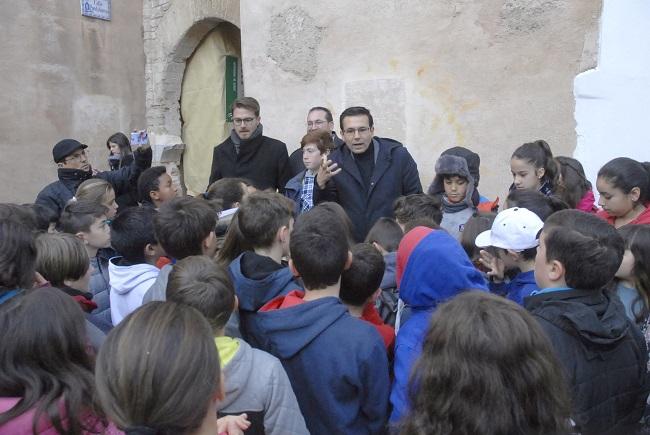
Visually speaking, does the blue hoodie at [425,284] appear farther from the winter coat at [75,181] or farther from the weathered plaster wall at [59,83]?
the weathered plaster wall at [59,83]

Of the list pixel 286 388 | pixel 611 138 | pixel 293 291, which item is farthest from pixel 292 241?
pixel 611 138

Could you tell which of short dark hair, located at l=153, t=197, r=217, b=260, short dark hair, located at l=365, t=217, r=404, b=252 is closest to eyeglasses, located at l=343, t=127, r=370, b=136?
short dark hair, located at l=365, t=217, r=404, b=252

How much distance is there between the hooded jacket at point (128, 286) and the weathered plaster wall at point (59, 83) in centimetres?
536

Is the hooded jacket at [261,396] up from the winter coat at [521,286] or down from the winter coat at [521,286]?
down

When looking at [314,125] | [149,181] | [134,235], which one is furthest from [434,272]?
[314,125]

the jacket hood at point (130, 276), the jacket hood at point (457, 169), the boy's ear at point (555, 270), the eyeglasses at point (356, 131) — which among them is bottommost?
the jacket hood at point (130, 276)

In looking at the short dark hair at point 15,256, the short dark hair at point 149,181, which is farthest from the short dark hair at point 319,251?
the short dark hair at point 149,181

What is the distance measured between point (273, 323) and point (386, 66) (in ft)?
12.4

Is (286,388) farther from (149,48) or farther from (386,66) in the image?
(149,48)

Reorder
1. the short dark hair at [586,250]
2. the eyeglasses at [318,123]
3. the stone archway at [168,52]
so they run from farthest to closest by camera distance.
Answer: the stone archway at [168,52], the eyeglasses at [318,123], the short dark hair at [586,250]

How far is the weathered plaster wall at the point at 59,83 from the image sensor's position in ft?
23.0

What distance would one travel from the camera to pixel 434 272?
1.91 meters

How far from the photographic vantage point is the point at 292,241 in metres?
2.00

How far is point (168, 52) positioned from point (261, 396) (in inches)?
277
